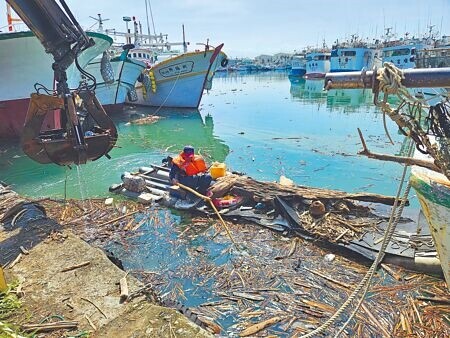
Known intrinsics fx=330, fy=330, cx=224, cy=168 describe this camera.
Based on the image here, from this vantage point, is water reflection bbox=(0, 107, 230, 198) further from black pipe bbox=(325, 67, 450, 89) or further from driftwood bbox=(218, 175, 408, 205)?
black pipe bbox=(325, 67, 450, 89)

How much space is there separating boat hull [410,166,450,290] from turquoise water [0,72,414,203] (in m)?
5.72

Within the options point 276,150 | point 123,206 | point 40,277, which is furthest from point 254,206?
point 276,150

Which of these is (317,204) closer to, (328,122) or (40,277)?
(40,277)

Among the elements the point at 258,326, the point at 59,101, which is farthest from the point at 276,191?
the point at 59,101

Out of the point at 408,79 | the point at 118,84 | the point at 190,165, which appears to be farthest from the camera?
the point at 118,84

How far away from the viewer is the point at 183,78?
24688 millimetres

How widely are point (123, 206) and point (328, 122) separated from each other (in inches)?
578

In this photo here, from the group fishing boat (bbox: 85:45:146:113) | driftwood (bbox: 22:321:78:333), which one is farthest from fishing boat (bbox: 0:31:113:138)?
driftwood (bbox: 22:321:78:333)

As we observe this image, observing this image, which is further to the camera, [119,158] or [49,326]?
[119,158]

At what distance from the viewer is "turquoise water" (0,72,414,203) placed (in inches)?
401

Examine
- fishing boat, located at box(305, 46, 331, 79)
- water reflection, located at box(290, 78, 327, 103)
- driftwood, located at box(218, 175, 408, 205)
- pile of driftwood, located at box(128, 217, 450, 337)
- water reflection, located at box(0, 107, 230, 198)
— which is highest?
fishing boat, located at box(305, 46, 331, 79)

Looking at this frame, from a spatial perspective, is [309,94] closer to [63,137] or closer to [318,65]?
[318,65]

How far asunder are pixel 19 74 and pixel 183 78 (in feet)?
42.5

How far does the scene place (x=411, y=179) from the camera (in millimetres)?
3848
